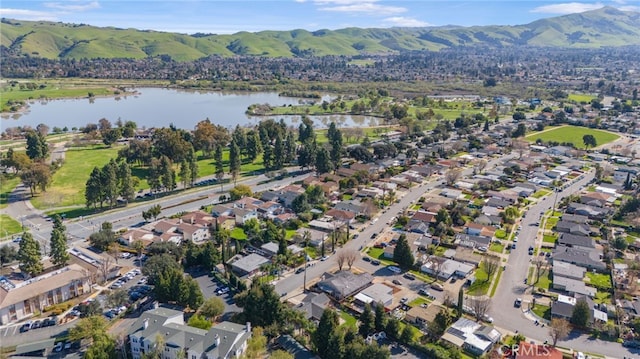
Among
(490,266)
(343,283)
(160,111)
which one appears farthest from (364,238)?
(160,111)

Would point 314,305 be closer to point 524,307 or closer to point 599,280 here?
point 524,307

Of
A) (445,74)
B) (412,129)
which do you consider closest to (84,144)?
(412,129)

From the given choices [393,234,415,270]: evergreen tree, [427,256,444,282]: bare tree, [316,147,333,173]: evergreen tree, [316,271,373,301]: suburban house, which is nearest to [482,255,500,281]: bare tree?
[427,256,444,282]: bare tree

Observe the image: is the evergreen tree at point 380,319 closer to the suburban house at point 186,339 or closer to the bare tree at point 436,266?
the suburban house at point 186,339

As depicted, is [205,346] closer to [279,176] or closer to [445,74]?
[279,176]

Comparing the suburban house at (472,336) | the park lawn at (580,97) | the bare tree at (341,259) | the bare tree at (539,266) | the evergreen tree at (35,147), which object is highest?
the park lawn at (580,97)

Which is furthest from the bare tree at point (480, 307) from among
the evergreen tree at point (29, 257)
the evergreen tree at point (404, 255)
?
the evergreen tree at point (29, 257)
